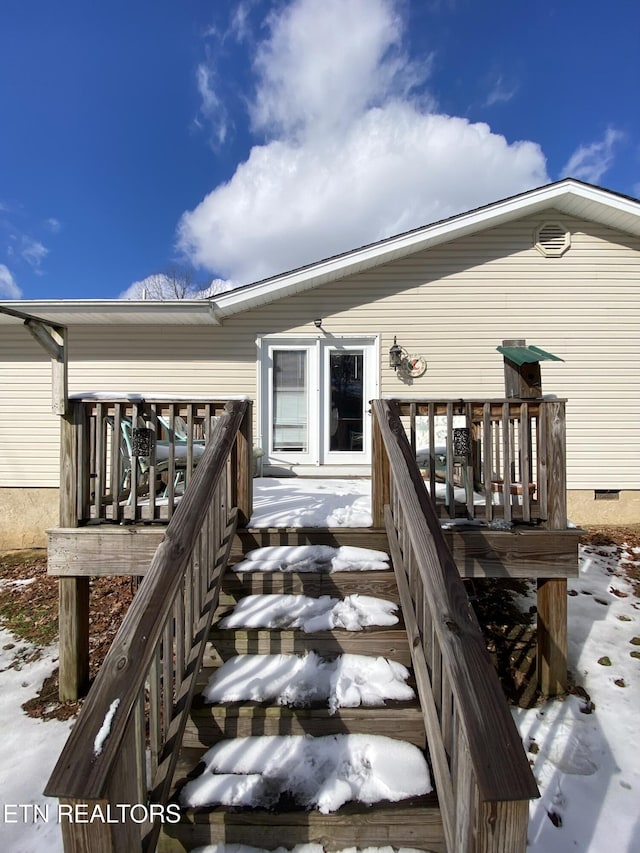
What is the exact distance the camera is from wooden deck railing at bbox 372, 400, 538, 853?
3.71ft

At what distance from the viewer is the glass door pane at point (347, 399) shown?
6355mm

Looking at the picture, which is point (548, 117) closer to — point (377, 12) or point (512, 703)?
point (377, 12)

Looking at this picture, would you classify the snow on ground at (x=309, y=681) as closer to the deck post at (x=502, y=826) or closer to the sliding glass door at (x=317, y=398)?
the deck post at (x=502, y=826)

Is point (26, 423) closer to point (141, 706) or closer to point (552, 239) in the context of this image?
point (141, 706)

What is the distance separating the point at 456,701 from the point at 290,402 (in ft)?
Result: 17.5

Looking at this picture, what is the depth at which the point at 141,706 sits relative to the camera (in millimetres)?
1438

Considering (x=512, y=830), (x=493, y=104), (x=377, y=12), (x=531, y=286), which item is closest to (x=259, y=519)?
(x=512, y=830)

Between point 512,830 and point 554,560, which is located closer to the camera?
point 512,830

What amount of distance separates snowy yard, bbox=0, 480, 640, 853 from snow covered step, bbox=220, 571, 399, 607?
0.78 feet

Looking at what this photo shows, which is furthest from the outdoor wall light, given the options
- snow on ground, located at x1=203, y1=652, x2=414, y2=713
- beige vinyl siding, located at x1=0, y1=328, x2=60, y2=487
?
beige vinyl siding, located at x1=0, y1=328, x2=60, y2=487

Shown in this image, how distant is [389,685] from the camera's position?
2.13 metres

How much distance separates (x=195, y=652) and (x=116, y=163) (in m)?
17.4

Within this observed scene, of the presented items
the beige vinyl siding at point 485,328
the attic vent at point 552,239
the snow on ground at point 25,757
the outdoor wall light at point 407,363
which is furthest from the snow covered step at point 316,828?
the attic vent at point 552,239

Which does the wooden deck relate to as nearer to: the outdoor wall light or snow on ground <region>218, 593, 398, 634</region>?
snow on ground <region>218, 593, 398, 634</region>
